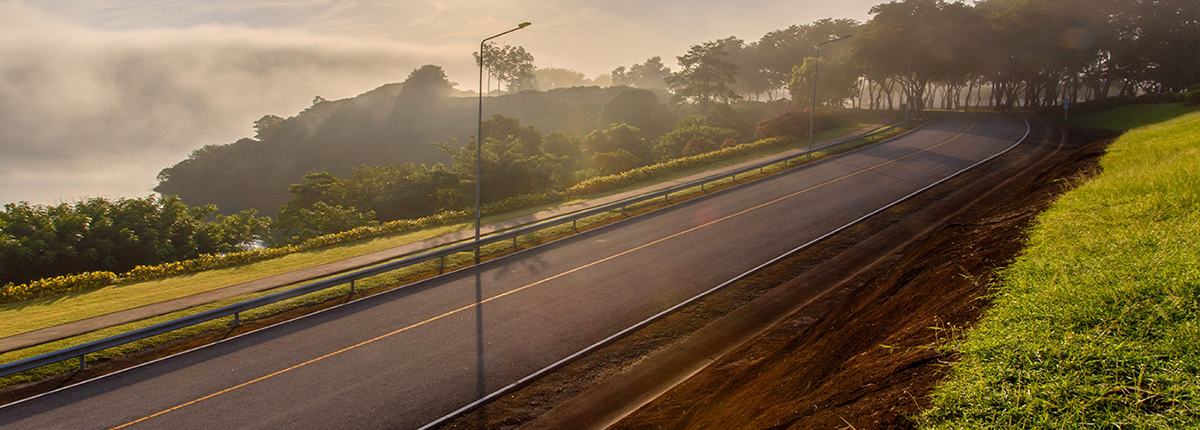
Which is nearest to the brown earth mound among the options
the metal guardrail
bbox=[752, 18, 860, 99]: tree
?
the metal guardrail

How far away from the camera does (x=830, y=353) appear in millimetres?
8344

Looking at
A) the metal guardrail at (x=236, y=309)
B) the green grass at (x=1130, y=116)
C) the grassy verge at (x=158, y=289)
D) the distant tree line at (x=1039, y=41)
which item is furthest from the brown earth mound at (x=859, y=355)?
the distant tree line at (x=1039, y=41)

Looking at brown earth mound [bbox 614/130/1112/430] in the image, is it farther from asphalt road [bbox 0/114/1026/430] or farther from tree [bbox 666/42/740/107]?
tree [bbox 666/42/740/107]

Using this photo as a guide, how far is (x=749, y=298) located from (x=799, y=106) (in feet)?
229

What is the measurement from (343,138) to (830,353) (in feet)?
335

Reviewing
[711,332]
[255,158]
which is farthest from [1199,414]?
[255,158]

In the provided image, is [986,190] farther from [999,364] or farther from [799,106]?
[799,106]

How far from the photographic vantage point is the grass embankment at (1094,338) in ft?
14.2

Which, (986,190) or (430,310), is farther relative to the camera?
(986,190)

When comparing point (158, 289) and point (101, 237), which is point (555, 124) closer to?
point (101, 237)

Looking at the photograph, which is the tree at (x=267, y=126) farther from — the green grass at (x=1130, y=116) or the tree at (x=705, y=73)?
the green grass at (x=1130, y=116)

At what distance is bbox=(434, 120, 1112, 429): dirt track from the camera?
635 cm

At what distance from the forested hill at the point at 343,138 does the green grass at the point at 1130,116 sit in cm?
5869

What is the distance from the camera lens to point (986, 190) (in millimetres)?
20562
